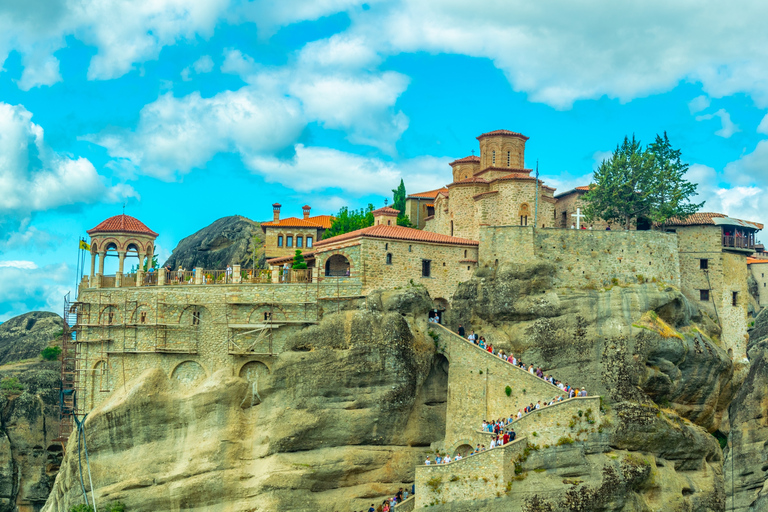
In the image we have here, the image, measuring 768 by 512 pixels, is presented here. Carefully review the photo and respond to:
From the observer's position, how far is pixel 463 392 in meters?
47.0

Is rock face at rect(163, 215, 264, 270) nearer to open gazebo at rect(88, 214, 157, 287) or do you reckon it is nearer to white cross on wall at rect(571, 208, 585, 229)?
open gazebo at rect(88, 214, 157, 287)

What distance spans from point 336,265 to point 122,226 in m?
16.2

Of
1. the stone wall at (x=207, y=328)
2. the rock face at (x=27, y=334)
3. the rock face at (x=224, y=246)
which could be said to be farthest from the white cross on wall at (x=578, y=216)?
the rock face at (x=27, y=334)

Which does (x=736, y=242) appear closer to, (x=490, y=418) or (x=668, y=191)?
(x=668, y=191)

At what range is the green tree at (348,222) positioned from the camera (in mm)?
63406

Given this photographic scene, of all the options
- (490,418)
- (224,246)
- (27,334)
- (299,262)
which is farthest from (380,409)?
(27,334)

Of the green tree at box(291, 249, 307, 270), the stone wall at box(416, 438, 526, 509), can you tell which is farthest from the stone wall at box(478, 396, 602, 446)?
the green tree at box(291, 249, 307, 270)

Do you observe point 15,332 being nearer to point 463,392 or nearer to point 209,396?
point 209,396

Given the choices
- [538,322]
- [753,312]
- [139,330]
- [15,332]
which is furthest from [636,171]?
[15,332]

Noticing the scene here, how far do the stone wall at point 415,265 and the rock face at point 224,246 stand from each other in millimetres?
18381

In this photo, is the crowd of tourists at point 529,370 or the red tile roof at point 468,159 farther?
the red tile roof at point 468,159

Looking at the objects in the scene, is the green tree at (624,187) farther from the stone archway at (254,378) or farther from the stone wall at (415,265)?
the stone archway at (254,378)

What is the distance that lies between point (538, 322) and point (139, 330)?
24930 millimetres

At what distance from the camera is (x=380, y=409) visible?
4634cm
